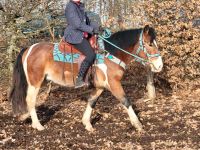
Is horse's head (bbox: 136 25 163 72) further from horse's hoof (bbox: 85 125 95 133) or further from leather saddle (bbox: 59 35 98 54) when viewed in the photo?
horse's hoof (bbox: 85 125 95 133)

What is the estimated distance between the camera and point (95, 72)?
6492mm

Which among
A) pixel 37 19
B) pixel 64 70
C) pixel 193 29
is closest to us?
pixel 64 70

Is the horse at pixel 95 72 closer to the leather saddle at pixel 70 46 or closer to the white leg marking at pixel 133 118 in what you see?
the white leg marking at pixel 133 118

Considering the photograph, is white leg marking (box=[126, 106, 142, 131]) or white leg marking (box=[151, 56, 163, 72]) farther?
white leg marking (box=[126, 106, 142, 131])

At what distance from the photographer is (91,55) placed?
6.38 metres

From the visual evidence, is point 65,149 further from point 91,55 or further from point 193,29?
point 193,29

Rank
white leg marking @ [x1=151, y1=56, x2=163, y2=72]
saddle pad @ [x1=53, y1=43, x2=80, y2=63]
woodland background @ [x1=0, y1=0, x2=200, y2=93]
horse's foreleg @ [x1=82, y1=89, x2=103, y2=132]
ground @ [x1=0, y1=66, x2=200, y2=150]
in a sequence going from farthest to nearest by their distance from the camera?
Answer: woodland background @ [x1=0, y1=0, x2=200, y2=93] → horse's foreleg @ [x1=82, y1=89, x2=103, y2=132] → saddle pad @ [x1=53, y1=43, x2=80, y2=63] → white leg marking @ [x1=151, y1=56, x2=163, y2=72] → ground @ [x1=0, y1=66, x2=200, y2=150]

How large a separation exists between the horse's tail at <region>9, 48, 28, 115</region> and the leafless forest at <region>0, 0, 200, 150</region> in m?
0.35

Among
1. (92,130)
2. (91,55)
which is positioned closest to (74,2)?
(91,55)

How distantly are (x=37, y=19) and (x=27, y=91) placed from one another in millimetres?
4185

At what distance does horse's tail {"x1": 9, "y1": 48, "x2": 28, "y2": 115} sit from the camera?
23.5 ft

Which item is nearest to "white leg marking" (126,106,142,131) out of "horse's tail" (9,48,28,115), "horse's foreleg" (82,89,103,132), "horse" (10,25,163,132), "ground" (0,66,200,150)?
"horse" (10,25,163,132)

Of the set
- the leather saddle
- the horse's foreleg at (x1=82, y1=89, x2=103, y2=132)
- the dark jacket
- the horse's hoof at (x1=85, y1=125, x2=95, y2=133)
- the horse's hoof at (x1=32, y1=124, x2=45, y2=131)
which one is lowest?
the horse's hoof at (x1=32, y1=124, x2=45, y2=131)

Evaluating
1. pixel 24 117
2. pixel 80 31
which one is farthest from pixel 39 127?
pixel 80 31
